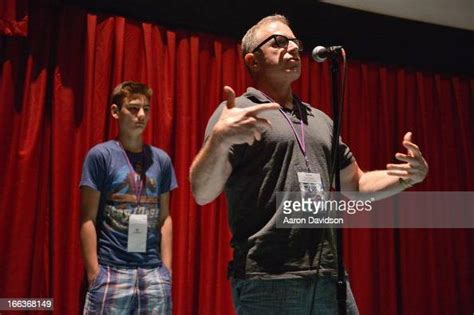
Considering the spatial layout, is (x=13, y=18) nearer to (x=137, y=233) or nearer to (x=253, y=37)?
(x=137, y=233)

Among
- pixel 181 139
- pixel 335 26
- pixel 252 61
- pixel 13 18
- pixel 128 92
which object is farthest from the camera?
pixel 335 26

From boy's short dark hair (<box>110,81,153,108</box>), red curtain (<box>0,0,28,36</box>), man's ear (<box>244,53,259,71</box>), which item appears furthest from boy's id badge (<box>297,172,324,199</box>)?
red curtain (<box>0,0,28,36</box>)

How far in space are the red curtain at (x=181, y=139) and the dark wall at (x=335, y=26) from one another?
0.07m

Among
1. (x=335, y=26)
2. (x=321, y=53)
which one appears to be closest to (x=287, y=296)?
(x=321, y=53)

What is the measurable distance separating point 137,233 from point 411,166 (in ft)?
3.85

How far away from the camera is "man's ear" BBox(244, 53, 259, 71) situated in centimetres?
149

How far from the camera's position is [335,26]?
3.23 m

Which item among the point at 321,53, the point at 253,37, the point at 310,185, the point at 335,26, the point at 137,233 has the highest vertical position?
the point at 335,26

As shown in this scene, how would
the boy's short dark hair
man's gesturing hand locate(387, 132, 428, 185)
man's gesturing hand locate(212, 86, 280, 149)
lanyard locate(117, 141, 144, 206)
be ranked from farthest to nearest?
the boy's short dark hair
lanyard locate(117, 141, 144, 206)
man's gesturing hand locate(387, 132, 428, 185)
man's gesturing hand locate(212, 86, 280, 149)

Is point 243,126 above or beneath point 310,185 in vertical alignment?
above

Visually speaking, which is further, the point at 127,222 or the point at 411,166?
the point at 127,222

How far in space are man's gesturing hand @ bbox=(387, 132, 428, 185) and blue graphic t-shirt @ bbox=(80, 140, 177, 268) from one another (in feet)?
3.69

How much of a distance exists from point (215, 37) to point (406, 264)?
197 cm

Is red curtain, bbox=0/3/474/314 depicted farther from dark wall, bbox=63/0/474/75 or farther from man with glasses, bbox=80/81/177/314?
man with glasses, bbox=80/81/177/314
